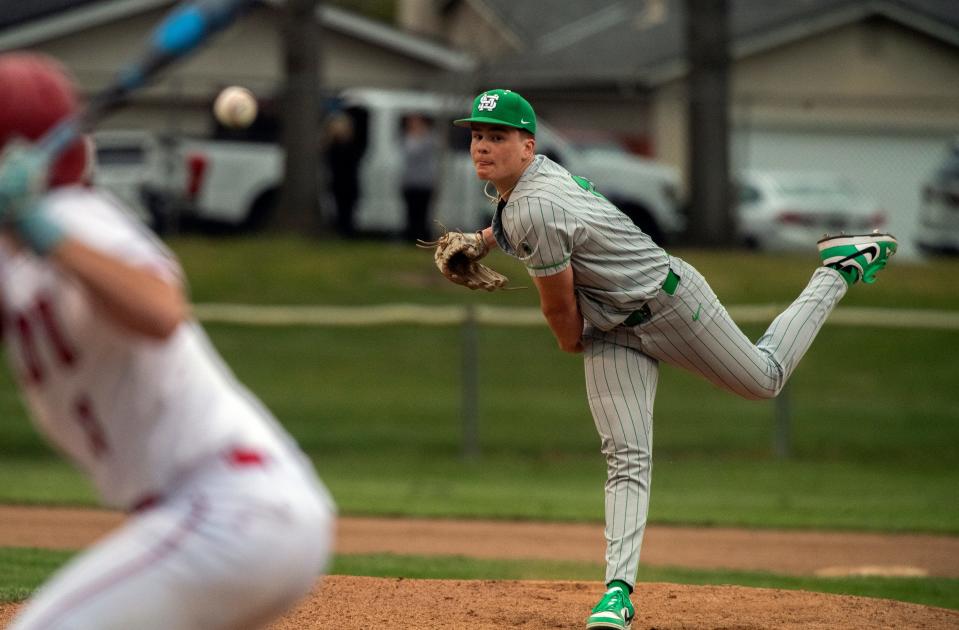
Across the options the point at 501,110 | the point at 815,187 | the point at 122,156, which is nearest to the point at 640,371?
the point at 501,110

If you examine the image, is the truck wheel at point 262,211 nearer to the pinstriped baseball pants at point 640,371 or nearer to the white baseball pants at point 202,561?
the pinstriped baseball pants at point 640,371

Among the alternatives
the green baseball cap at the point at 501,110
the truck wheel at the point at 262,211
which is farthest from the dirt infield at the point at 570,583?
the truck wheel at the point at 262,211

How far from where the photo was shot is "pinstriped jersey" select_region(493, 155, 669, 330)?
5.25 m

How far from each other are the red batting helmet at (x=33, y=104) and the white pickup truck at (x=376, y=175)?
14901 mm

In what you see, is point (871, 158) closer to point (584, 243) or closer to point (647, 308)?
point (647, 308)

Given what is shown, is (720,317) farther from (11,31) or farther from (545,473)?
(11,31)

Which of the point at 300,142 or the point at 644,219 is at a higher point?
the point at 300,142

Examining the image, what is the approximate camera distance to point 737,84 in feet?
94.9

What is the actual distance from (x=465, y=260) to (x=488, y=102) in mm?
788

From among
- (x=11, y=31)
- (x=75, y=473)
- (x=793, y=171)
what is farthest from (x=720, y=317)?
(x=11, y=31)

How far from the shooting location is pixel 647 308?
18.1 ft

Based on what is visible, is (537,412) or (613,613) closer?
(613,613)

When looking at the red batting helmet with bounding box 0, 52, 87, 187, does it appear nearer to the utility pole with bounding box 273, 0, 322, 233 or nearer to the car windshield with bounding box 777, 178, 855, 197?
the utility pole with bounding box 273, 0, 322, 233

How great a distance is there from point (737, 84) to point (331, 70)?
8.32m
